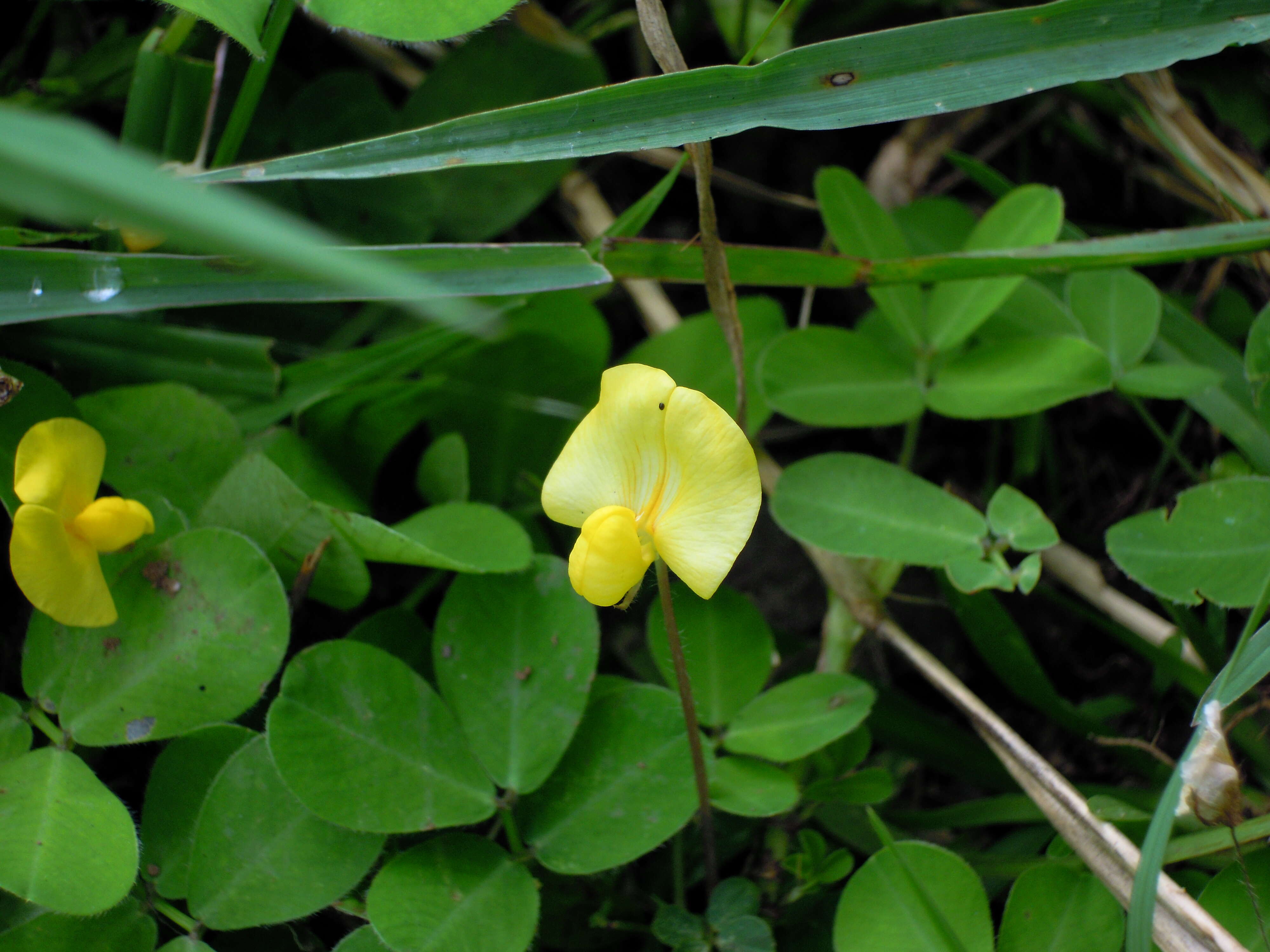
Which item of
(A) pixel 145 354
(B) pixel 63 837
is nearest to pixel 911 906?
(B) pixel 63 837

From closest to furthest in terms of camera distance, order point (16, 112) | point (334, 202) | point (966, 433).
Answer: point (16, 112) → point (334, 202) → point (966, 433)

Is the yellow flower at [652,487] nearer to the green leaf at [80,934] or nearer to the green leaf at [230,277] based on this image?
the green leaf at [230,277]

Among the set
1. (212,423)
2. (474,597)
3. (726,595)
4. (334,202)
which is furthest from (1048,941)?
(334,202)

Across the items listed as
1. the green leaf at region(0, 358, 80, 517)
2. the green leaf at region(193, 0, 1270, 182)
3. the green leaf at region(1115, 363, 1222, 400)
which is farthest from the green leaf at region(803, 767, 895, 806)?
the green leaf at region(0, 358, 80, 517)

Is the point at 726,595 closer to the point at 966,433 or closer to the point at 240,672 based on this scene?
the point at 240,672

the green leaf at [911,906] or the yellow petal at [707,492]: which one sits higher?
the yellow petal at [707,492]

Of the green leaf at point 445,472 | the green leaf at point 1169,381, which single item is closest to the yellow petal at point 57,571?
the green leaf at point 445,472

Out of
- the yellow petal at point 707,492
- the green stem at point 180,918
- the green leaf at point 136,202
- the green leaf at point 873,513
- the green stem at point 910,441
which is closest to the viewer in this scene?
the green leaf at point 136,202
